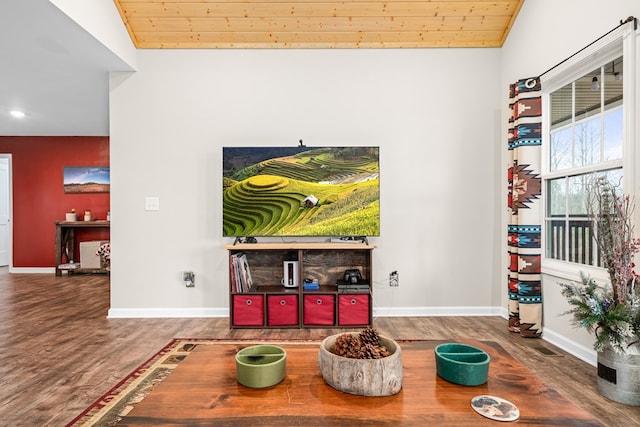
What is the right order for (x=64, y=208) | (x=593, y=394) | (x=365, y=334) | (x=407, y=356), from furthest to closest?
1. (x=64, y=208)
2. (x=593, y=394)
3. (x=407, y=356)
4. (x=365, y=334)

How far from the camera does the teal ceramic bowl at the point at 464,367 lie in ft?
3.11

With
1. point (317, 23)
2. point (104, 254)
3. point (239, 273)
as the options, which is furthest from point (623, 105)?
point (104, 254)

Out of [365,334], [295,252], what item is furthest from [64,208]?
[365,334]

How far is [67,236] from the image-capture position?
614cm

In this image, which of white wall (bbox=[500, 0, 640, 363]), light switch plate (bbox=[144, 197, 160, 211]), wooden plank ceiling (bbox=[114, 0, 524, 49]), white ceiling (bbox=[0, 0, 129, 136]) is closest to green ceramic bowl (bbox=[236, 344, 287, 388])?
white wall (bbox=[500, 0, 640, 363])

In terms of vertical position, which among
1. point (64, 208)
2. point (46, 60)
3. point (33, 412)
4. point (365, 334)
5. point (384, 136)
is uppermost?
point (46, 60)

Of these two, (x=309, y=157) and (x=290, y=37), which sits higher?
(x=290, y=37)

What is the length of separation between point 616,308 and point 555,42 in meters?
2.03

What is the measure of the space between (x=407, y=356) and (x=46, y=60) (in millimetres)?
3985

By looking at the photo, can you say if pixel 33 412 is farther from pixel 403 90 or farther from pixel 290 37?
pixel 403 90

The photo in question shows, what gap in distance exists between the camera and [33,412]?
1852mm

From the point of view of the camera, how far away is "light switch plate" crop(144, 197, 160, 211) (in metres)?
3.56

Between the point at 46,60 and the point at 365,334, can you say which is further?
the point at 46,60

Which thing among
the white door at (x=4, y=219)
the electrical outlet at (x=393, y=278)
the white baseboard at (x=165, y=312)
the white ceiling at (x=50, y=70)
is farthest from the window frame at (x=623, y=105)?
the white door at (x=4, y=219)
